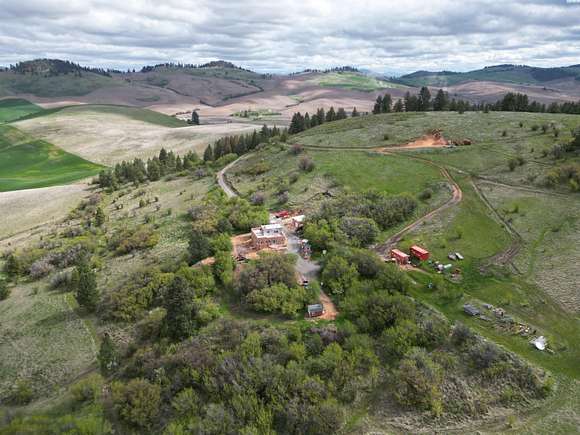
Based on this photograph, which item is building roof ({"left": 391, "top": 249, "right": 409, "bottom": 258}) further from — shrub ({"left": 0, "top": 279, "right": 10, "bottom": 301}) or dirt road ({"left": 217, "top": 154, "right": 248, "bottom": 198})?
shrub ({"left": 0, "top": 279, "right": 10, "bottom": 301})

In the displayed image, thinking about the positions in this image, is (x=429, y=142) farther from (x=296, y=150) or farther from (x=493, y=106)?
(x=493, y=106)

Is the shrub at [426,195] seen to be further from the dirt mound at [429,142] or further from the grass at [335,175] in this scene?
the dirt mound at [429,142]

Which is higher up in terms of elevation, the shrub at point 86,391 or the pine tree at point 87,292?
the pine tree at point 87,292

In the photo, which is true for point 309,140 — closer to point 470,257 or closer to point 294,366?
point 470,257

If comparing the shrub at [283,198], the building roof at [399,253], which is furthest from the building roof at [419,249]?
the shrub at [283,198]

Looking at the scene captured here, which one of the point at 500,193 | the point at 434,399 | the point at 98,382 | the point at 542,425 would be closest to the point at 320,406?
the point at 434,399

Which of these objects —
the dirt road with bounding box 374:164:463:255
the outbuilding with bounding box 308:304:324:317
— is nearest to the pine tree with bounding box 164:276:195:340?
the outbuilding with bounding box 308:304:324:317

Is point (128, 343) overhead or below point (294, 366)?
below
